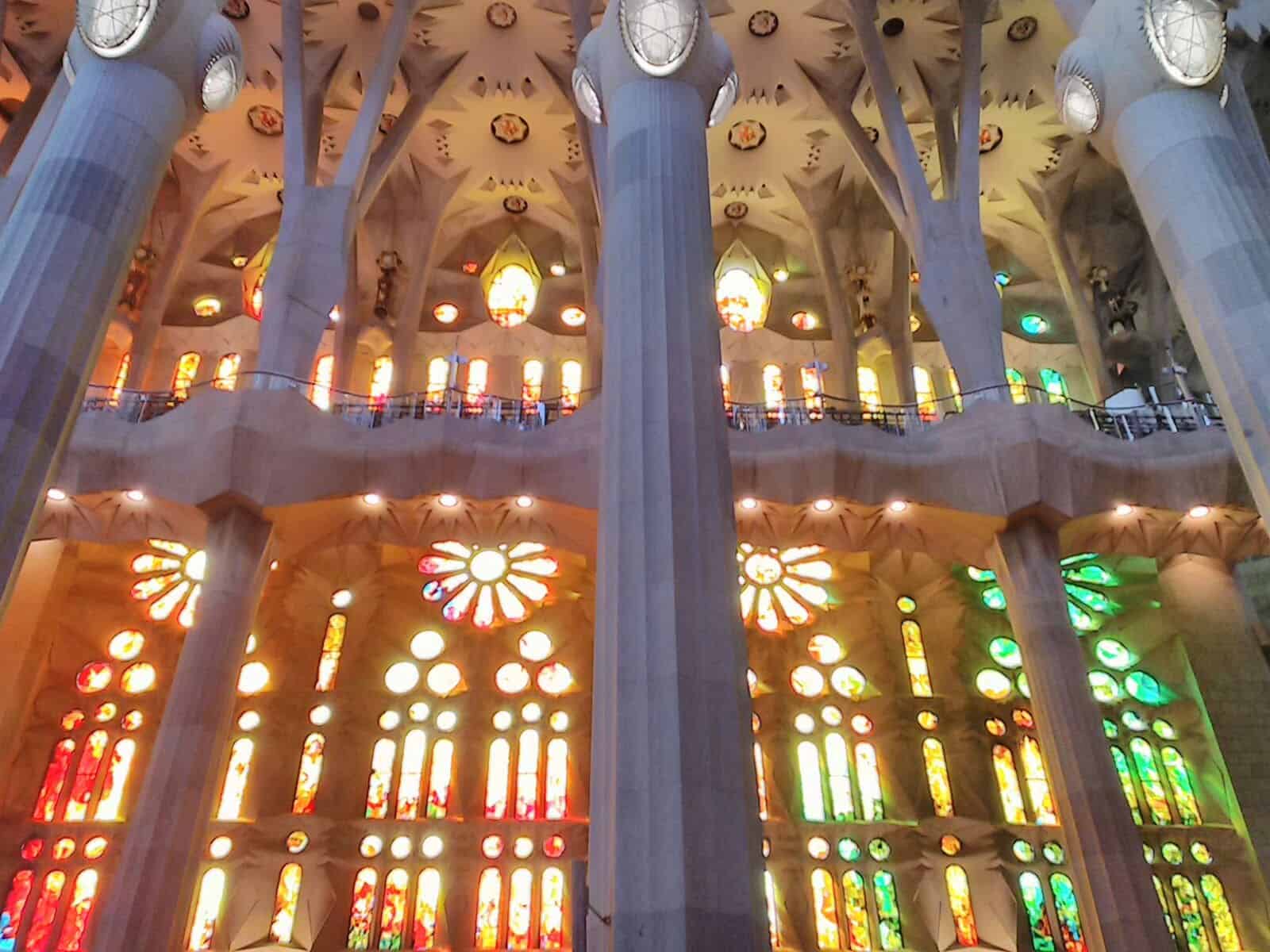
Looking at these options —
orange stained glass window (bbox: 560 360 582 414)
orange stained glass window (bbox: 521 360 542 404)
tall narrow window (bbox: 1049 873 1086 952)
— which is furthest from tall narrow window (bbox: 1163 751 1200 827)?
orange stained glass window (bbox: 521 360 542 404)

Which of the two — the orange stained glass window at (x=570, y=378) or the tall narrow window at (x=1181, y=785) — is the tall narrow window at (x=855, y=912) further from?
the orange stained glass window at (x=570, y=378)

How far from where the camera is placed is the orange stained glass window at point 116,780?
596 inches

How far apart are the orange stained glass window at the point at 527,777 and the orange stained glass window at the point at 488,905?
36.0 inches

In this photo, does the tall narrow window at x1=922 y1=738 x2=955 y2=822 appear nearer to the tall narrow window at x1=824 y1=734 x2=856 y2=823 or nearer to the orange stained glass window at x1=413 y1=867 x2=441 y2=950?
the tall narrow window at x1=824 y1=734 x2=856 y2=823

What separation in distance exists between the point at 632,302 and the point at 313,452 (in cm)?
654

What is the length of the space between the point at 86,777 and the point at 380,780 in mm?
4252

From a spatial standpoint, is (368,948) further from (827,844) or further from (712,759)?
(712,759)

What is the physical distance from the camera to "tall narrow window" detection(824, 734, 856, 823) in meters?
16.1

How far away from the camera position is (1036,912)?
15234mm

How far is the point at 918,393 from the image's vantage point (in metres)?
20.7

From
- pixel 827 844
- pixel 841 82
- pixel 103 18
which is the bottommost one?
pixel 827 844

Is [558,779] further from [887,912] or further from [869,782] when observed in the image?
[887,912]

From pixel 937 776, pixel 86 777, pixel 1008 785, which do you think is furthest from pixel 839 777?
pixel 86 777

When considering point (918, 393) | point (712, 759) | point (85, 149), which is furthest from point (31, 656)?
point (918, 393)
